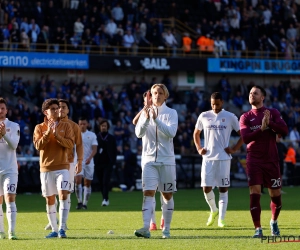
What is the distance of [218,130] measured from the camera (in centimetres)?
1783

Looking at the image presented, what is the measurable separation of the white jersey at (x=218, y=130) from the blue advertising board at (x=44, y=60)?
2366cm

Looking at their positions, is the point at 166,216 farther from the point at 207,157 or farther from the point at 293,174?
the point at 293,174

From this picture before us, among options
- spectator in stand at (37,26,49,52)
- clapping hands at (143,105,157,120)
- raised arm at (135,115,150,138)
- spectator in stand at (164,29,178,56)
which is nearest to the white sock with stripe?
raised arm at (135,115,150,138)

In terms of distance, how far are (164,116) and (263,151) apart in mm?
1657

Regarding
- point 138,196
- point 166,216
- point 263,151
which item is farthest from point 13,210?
point 138,196

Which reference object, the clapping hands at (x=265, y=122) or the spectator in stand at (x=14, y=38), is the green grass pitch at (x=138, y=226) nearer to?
the clapping hands at (x=265, y=122)

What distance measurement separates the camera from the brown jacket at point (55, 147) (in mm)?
14695

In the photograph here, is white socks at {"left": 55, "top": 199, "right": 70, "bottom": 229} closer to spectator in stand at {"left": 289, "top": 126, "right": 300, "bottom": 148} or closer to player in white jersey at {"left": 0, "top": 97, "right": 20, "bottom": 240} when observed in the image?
player in white jersey at {"left": 0, "top": 97, "right": 20, "bottom": 240}

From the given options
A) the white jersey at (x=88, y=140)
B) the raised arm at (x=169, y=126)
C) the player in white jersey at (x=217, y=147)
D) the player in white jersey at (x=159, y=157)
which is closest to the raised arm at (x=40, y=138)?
the player in white jersey at (x=159, y=157)

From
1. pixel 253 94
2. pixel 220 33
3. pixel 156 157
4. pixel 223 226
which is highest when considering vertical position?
pixel 220 33

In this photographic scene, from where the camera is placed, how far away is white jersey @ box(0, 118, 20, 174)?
579 inches

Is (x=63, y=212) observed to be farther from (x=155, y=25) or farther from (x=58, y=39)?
(x=155, y=25)

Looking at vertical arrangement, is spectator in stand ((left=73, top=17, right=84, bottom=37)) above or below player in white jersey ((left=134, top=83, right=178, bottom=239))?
above

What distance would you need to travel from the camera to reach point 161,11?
1886 inches
